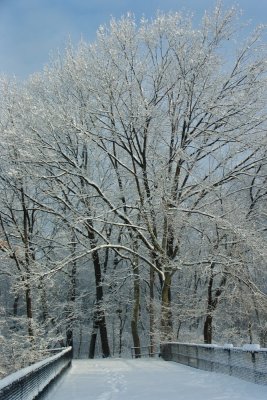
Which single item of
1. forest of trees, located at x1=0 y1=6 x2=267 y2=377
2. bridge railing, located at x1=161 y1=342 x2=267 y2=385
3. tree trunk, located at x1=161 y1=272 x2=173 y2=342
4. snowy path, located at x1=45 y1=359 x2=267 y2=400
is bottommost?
snowy path, located at x1=45 y1=359 x2=267 y2=400

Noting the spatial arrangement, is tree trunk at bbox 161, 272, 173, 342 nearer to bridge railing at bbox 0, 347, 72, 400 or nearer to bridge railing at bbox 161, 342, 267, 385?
bridge railing at bbox 161, 342, 267, 385

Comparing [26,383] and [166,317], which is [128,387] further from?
[166,317]

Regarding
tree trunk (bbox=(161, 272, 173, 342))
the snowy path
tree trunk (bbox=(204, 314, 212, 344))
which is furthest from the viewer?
tree trunk (bbox=(204, 314, 212, 344))

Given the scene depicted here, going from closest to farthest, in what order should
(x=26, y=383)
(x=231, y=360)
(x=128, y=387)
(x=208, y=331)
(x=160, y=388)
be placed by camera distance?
1. (x=26, y=383)
2. (x=160, y=388)
3. (x=128, y=387)
4. (x=231, y=360)
5. (x=208, y=331)

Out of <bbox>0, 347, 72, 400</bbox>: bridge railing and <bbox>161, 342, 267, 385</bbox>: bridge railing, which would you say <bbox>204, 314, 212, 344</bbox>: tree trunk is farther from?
<bbox>0, 347, 72, 400</bbox>: bridge railing

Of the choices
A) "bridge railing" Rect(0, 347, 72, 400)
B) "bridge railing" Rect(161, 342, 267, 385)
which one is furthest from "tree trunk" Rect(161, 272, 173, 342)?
"bridge railing" Rect(0, 347, 72, 400)

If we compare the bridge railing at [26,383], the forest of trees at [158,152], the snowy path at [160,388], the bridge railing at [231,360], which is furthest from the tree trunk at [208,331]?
the bridge railing at [26,383]

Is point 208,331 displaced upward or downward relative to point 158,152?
downward

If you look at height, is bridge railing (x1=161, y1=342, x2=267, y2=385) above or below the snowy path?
above

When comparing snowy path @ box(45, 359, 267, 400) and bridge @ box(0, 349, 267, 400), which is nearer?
bridge @ box(0, 349, 267, 400)

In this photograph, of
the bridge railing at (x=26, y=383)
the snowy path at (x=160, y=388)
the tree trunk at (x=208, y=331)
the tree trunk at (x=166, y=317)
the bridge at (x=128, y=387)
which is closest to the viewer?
the bridge railing at (x=26, y=383)

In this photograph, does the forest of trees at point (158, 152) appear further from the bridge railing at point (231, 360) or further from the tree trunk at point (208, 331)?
the bridge railing at point (231, 360)

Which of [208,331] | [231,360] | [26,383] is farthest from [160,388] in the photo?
[208,331]

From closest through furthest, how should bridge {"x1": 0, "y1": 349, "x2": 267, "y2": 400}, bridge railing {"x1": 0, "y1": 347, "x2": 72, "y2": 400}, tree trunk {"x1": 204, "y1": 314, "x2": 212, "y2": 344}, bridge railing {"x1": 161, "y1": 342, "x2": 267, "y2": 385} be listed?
bridge railing {"x1": 0, "y1": 347, "x2": 72, "y2": 400} → bridge {"x1": 0, "y1": 349, "x2": 267, "y2": 400} → bridge railing {"x1": 161, "y1": 342, "x2": 267, "y2": 385} → tree trunk {"x1": 204, "y1": 314, "x2": 212, "y2": 344}
